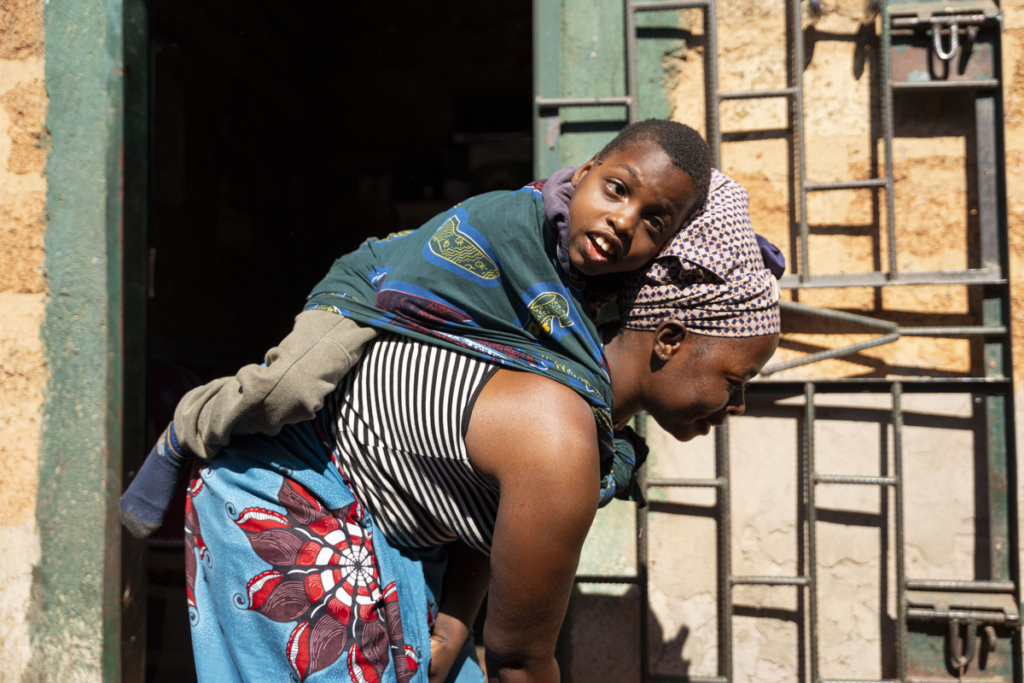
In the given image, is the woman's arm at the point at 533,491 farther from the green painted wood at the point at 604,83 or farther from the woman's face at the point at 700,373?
the green painted wood at the point at 604,83

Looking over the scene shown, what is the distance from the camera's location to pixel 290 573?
50.7 inches

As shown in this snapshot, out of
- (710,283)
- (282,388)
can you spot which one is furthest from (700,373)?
(282,388)

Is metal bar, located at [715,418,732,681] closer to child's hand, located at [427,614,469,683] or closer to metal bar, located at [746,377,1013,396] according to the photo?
metal bar, located at [746,377,1013,396]

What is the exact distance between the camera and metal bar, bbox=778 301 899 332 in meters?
2.01

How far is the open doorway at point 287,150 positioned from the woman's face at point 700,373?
1.97 meters

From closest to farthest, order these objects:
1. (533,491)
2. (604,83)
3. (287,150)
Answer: (533,491), (604,83), (287,150)

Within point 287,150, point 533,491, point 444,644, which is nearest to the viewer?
point 533,491

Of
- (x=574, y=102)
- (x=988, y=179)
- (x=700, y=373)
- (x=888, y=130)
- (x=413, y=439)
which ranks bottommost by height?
(x=413, y=439)

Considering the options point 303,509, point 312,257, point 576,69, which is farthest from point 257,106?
point 303,509

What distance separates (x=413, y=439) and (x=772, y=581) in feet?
4.19

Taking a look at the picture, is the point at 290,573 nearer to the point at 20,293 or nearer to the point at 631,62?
the point at 20,293

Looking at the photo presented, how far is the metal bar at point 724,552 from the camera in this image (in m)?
2.02

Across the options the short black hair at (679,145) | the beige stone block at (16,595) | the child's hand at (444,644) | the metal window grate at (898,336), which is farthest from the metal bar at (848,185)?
the beige stone block at (16,595)

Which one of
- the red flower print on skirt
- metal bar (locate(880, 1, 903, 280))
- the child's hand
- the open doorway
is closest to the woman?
the red flower print on skirt
